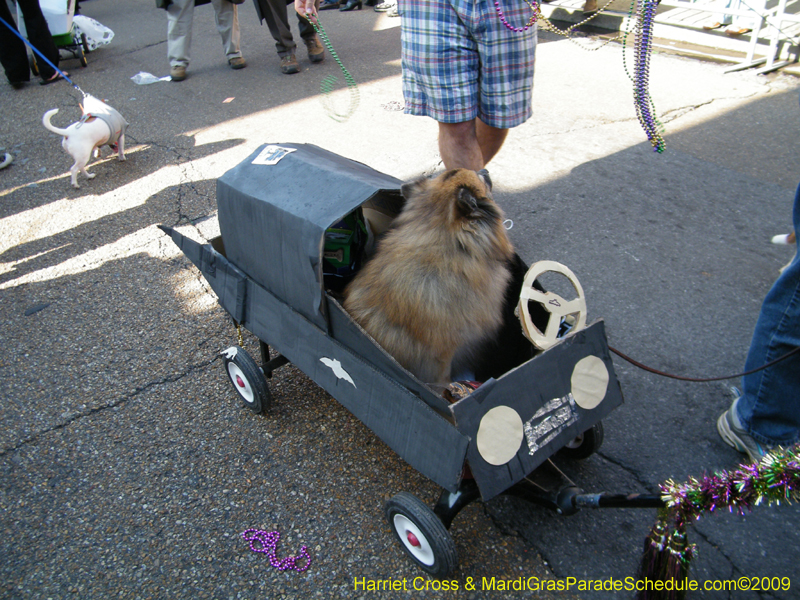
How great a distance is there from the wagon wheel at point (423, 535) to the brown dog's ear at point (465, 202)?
1.04 m

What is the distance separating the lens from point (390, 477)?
2359 mm

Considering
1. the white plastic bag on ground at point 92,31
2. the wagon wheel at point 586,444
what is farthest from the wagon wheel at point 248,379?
the white plastic bag on ground at point 92,31

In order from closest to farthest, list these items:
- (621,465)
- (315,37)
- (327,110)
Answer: (621,465) < (327,110) < (315,37)

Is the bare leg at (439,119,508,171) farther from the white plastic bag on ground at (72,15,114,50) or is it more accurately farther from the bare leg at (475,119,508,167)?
the white plastic bag on ground at (72,15,114,50)

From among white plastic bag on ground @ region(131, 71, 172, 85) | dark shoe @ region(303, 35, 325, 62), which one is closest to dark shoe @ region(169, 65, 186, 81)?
white plastic bag on ground @ region(131, 71, 172, 85)

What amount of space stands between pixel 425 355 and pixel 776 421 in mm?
1445

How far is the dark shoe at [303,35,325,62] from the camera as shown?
23.9 feet

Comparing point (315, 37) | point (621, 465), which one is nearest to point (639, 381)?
point (621, 465)

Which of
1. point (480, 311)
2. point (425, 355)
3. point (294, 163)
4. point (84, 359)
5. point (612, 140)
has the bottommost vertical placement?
point (84, 359)

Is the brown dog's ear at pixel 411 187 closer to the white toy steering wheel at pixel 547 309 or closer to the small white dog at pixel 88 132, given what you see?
the white toy steering wheel at pixel 547 309

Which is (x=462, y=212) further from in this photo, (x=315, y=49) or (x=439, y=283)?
(x=315, y=49)

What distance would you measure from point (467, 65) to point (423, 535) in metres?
2.39

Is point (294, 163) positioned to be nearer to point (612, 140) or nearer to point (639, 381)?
point (639, 381)

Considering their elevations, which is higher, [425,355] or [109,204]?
[425,355]
